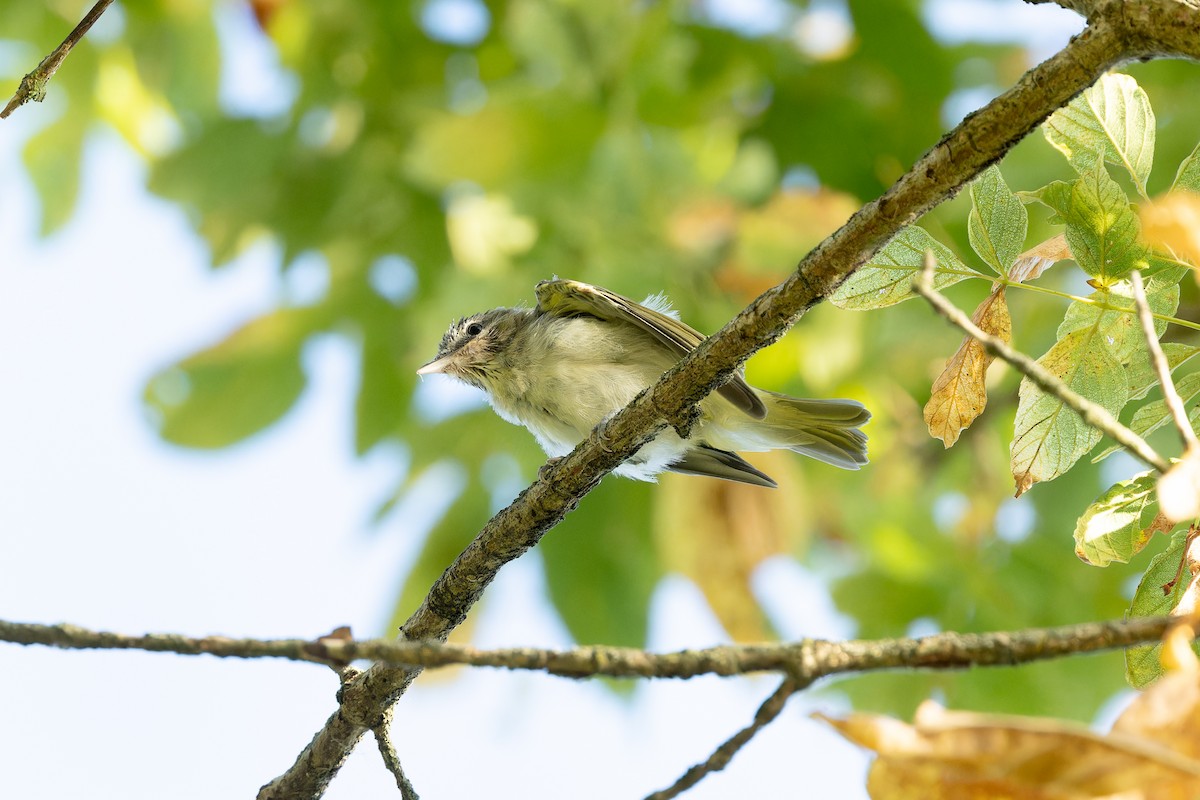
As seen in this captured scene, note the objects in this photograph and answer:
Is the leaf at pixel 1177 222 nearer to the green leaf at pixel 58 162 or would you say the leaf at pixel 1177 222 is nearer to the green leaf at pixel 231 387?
the green leaf at pixel 231 387

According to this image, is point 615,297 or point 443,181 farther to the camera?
point 443,181

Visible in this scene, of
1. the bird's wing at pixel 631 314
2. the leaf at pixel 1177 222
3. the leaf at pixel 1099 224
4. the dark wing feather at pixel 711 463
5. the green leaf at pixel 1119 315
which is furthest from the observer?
the dark wing feather at pixel 711 463

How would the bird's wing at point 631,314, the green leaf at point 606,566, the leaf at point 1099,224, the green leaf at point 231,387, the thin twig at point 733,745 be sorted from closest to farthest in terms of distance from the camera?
the thin twig at point 733,745
the leaf at point 1099,224
the bird's wing at point 631,314
the green leaf at point 606,566
the green leaf at point 231,387

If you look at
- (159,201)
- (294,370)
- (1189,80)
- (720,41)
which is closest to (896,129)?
(720,41)

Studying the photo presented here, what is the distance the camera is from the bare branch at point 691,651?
125cm

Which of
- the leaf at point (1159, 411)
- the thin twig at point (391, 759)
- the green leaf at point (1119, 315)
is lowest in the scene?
the thin twig at point (391, 759)

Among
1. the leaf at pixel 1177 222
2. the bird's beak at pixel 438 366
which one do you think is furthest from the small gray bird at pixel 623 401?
the leaf at pixel 1177 222

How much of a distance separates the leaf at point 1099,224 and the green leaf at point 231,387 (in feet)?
15.8

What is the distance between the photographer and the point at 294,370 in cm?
606

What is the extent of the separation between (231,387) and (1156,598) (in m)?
5.03

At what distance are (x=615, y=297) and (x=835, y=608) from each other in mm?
2658

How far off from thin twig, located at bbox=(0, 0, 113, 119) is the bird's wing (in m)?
1.99

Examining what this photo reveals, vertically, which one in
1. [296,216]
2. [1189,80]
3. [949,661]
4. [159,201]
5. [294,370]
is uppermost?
[1189,80]

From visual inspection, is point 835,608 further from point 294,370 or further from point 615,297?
point 294,370
